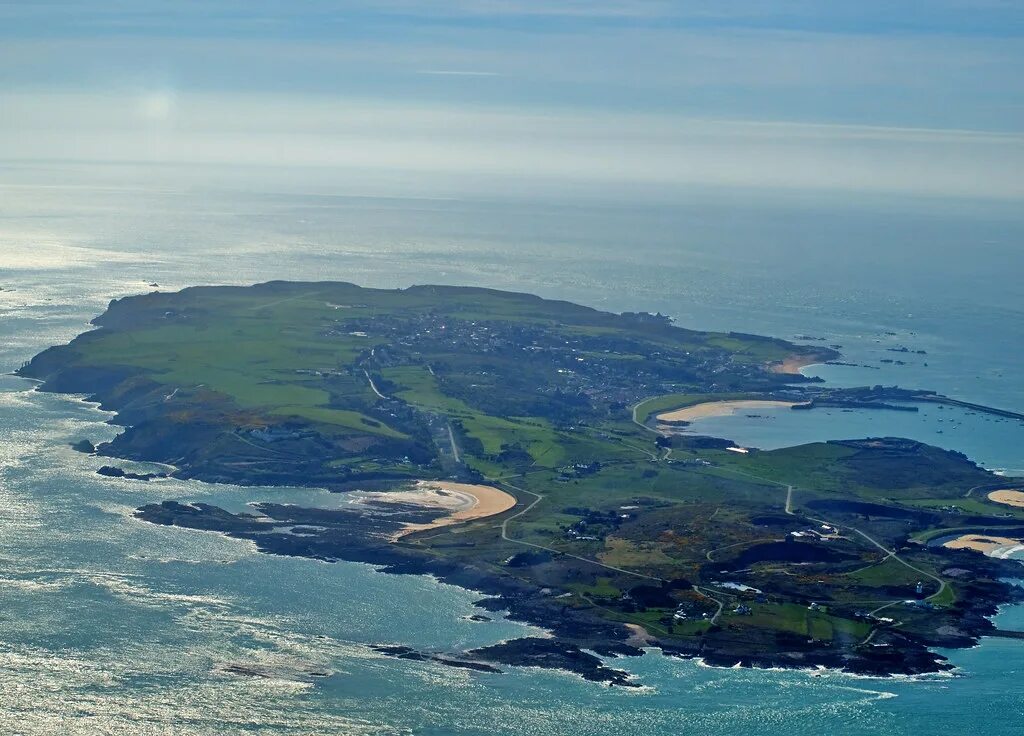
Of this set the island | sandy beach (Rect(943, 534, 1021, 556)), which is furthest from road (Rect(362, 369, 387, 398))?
sandy beach (Rect(943, 534, 1021, 556))

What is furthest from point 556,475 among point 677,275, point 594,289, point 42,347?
point 677,275

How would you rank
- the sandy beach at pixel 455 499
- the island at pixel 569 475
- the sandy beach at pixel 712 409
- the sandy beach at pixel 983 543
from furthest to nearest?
1. the sandy beach at pixel 712 409
2. the sandy beach at pixel 455 499
3. the sandy beach at pixel 983 543
4. the island at pixel 569 475

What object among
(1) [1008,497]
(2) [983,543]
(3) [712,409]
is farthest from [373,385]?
(2) [983,543]

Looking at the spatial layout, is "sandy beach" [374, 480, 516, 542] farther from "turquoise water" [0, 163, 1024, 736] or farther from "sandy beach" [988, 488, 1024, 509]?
"sandy beach" [988, 488, 1024, 509]

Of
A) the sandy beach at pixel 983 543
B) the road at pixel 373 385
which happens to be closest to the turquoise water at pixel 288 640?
the sandy beach at pixel 983 543

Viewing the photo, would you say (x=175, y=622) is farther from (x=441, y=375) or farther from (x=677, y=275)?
(x=677, y=275)

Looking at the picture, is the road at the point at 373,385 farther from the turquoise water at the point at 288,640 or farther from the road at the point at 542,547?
the road at the point at 542,547

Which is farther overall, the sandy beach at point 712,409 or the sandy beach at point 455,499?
the sandy beach at point 712,409
